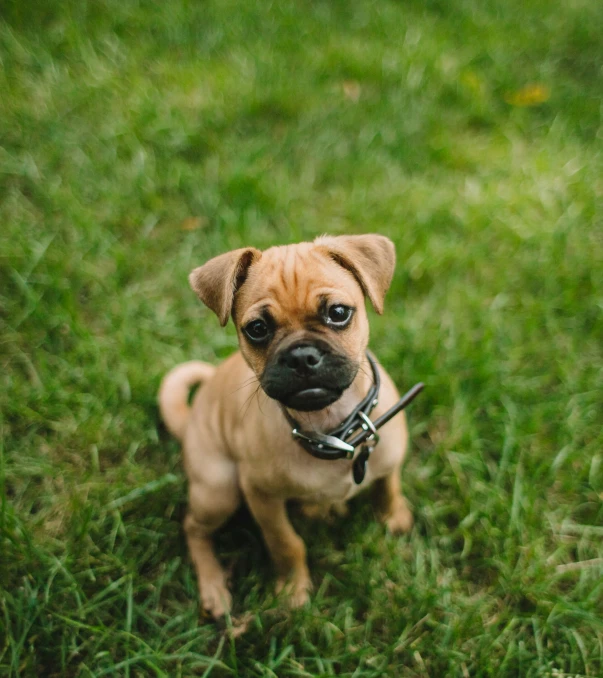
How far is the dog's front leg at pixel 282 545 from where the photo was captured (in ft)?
9.37

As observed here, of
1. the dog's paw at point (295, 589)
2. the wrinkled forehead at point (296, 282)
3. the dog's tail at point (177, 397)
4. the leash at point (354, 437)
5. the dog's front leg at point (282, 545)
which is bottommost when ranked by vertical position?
the dog's paw at point (295, 589)

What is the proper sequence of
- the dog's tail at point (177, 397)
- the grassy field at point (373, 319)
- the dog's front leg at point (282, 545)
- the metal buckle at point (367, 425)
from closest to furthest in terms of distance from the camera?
the metal buckle at point (367, 425)
the dog's front leg at point (282, 545)
the grassy field at point (373, 319)
the dog's tail at point (177, 397)

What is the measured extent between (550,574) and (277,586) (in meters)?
1.45

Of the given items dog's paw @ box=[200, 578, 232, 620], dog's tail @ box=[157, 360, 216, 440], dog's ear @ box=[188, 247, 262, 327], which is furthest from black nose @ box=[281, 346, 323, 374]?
dog's paw @ box=[200, 578, 232, 620]

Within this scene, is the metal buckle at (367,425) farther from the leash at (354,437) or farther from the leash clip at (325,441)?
the leash clip at (325,441)

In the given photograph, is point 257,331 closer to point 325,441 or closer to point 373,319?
point 325,441

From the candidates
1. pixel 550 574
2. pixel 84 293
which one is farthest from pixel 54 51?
pixel 550 574

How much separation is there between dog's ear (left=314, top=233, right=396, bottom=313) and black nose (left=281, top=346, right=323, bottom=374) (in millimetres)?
456

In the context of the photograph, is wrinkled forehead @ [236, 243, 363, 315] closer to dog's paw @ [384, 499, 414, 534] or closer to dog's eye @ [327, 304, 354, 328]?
dog's eye @ [327, 304, 354, 328]

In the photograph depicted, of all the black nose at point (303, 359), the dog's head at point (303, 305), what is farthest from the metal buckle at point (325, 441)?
the black nose at point (303, 359)

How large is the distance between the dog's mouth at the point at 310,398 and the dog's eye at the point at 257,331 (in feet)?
1.02

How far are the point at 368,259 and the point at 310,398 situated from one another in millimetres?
718

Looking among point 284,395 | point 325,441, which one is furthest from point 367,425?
point 284,395

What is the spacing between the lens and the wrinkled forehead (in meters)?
2.44
